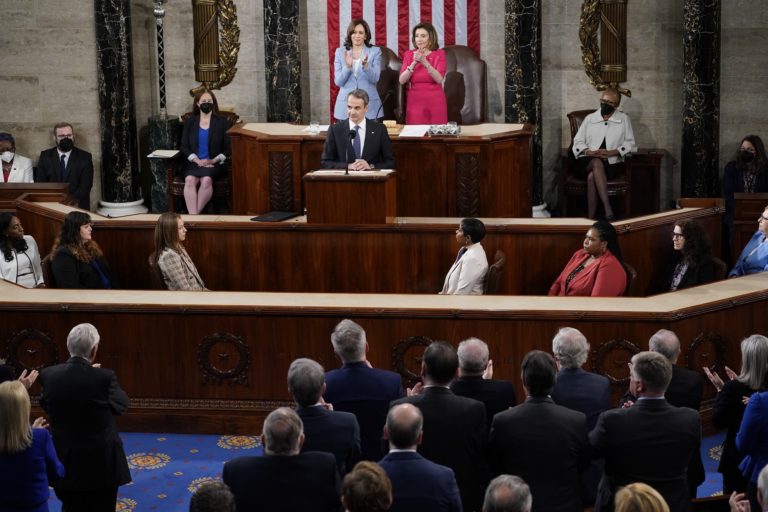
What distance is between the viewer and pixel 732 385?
631 centimetres

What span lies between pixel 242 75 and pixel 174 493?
7.86 metres

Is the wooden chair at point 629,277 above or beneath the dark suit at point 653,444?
above

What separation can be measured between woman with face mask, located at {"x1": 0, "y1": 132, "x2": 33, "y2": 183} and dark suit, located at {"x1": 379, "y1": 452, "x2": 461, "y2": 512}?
9029 millimetres

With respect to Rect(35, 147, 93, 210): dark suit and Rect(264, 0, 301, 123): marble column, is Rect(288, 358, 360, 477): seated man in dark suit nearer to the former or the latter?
Rect(35, 147, 93, 210): dark suit

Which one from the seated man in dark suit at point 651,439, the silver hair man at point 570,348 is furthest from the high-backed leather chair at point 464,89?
the seated man in dark suit at point 651,439

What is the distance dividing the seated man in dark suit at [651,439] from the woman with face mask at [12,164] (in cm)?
899

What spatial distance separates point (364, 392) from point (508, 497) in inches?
74.6

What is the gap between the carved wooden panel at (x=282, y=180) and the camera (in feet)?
37.7

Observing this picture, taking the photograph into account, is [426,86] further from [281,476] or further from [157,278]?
[281,476]

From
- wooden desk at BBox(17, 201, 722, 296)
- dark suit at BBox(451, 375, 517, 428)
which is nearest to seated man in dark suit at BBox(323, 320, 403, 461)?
dark suit at BBox(451, 375, 517, 428)

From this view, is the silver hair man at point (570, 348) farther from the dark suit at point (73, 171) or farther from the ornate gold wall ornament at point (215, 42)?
the ornate gold wall ornament at point (215, 42)

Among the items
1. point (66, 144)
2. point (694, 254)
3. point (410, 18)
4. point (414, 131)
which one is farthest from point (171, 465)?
point (410, 18)

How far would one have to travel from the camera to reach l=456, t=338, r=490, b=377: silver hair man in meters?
6.02

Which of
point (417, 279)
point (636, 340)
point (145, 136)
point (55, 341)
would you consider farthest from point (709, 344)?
point (145, 136)
